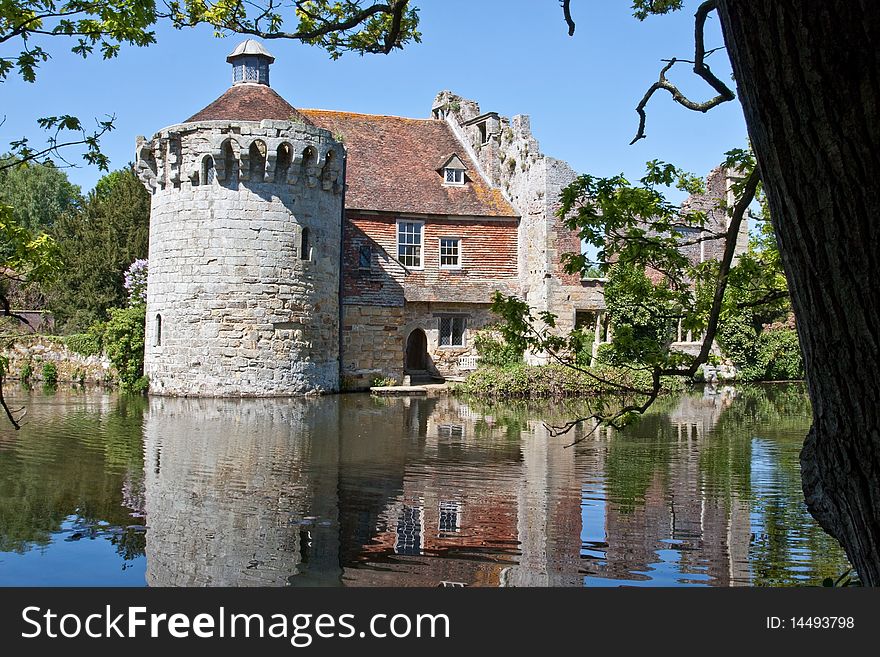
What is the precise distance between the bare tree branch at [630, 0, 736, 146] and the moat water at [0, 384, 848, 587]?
315 centimetres

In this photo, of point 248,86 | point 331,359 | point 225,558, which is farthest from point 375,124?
point 225,558

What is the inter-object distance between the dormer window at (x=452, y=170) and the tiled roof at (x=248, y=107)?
6.29 metres

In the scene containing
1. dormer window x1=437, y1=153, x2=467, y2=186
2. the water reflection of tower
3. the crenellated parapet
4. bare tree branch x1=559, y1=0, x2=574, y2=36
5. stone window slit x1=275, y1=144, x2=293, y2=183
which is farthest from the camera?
dormer window x1=437, y1=153, x2=467, y2=186

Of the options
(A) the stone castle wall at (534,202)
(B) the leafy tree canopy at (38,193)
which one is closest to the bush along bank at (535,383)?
(A) the stone castle wall at (534,202)

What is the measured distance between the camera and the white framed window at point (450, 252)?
28.0 metres

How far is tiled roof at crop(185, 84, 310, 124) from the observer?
22.6m

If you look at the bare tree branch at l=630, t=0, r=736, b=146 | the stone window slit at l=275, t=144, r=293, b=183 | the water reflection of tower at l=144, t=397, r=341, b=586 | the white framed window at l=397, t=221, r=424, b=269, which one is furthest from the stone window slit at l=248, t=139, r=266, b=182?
the bare tree branch at l=630, t=0, r=736, b=146

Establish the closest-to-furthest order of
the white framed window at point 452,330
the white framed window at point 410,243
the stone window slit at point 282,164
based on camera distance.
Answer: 1. the stone window slit at point 282,164
2. the white framed window at point 410,243
3. the white framed window at point 452,330

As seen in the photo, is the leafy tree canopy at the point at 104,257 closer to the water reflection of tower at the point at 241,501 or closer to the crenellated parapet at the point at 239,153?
the crenellated parapet at the point at 239,153

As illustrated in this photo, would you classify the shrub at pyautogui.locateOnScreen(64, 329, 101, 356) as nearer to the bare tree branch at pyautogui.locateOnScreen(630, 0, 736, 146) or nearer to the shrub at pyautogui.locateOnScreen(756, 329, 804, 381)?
the shrub at pyautogui.locateOnScreen(756, 329, 804, 381)

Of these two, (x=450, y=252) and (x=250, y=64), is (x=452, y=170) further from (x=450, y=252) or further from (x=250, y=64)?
(x=250, y=64)

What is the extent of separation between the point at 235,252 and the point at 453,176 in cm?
955

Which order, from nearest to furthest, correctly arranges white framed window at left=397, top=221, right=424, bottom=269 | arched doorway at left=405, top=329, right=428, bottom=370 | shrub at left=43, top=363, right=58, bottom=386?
white framed window at left=397, top=221, right=424, bottom=269 < shrub at left=43, top=363, right=58, bottom=386 < arched doorway at left=405, top=329, right=428, bottom=370
